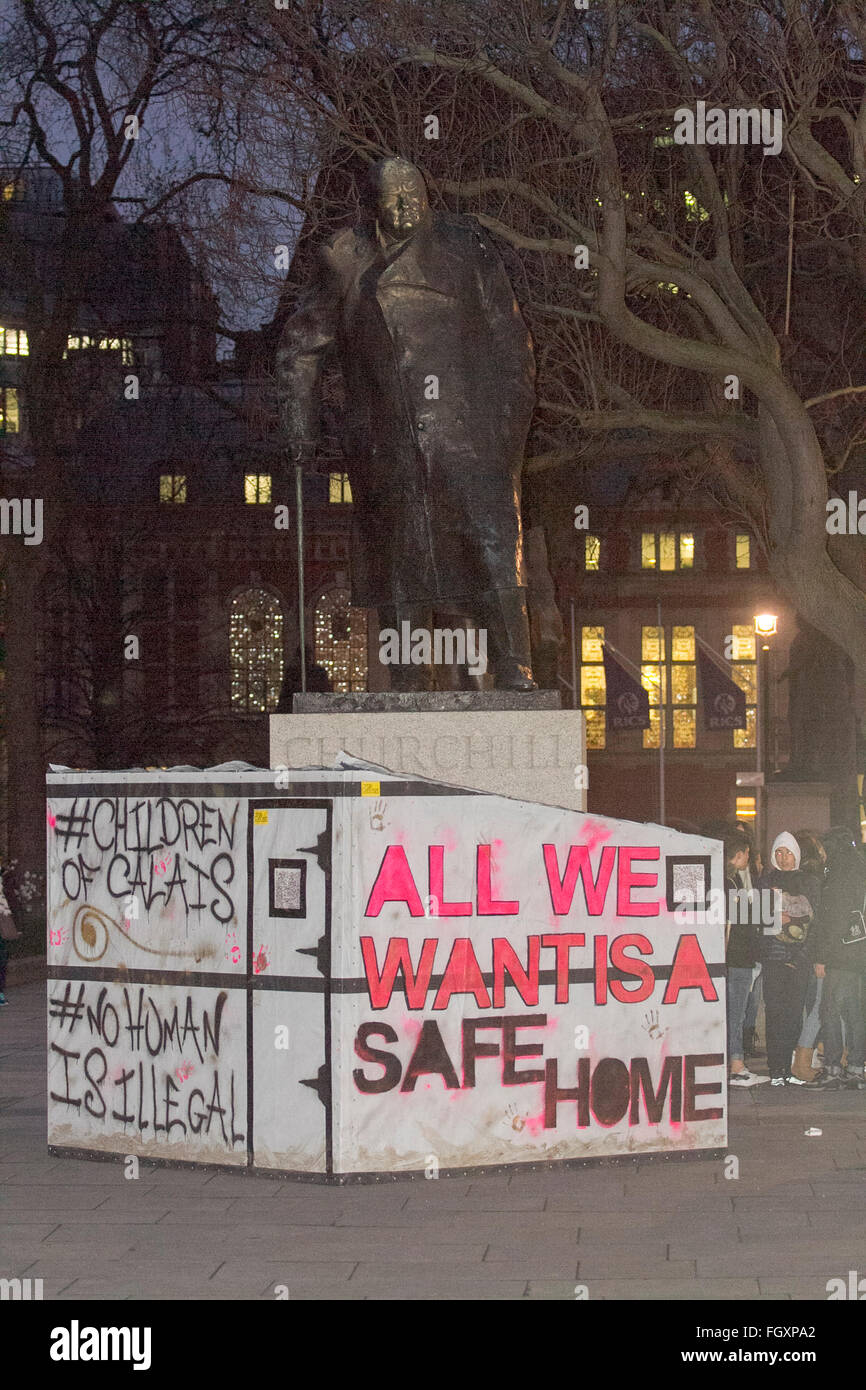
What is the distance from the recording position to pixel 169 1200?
820 centimetres

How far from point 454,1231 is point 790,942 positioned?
4.85 metres

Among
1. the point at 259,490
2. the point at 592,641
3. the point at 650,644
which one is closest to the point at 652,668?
the point at 650,644

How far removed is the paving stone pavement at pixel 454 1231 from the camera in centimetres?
666

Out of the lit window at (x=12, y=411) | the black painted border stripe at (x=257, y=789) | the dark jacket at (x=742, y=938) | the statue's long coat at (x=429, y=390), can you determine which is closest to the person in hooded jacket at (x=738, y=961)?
the dark jacket at (x=742, y=938)

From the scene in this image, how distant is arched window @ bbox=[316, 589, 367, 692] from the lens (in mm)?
52250

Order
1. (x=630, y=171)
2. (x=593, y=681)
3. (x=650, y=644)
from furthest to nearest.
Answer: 1. (x=593, y=681)
2. (x=650, y=644)
3. (x=630, y=171)

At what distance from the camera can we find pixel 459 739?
1012 centimetres

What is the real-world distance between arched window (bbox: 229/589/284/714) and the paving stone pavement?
41793 mm

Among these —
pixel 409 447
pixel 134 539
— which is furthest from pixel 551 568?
pixel 409 447

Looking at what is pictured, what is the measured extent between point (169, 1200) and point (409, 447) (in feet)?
14.2

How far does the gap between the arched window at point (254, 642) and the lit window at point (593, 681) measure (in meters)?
8.03
